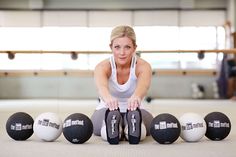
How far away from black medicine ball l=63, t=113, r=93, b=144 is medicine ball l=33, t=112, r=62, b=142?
0.43 feet

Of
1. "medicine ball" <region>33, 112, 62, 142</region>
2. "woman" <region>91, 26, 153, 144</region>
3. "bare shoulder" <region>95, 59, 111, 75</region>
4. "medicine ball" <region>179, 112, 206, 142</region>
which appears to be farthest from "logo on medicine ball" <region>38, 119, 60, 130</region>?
"medicine ball" <region>179, 112, 206, 142</region>

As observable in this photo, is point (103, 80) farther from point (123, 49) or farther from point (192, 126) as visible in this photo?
point (192, 126)

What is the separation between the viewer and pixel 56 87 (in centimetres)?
1072

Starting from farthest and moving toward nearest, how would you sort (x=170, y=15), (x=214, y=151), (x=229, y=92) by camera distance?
(x=170, y=15)
(x=229, y=92)
(x=214, y=151)

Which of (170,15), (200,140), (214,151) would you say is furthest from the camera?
(170,15)

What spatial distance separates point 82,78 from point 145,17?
241 centimetres

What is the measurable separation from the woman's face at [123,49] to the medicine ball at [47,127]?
62cm

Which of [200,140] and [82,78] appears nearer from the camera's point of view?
[200,140]

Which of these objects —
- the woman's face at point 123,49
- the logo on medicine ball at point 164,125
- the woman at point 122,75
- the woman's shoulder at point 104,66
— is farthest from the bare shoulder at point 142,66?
the logo on medicine ball at point 164,125

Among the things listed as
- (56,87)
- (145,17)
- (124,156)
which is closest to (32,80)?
(56,87)

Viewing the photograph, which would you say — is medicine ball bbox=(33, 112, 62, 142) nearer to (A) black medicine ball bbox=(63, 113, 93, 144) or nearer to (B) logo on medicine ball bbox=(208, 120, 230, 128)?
(A) black medicine ball bbox=(63, 113, 93, 144)

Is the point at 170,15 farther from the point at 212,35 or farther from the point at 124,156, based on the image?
the point at 124,156

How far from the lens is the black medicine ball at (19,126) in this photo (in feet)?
8.91

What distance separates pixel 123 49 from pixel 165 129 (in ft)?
2.15
